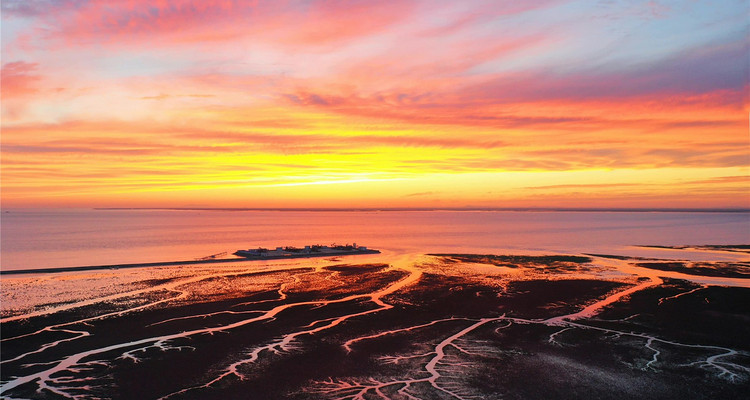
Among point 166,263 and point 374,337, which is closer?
point 374,337

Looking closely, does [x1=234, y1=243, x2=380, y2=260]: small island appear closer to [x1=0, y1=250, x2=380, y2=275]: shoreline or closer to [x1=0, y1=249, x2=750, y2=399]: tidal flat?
[x1=0, y1=250, x2=380, y2=275]: shoreline

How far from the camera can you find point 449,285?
41125mm

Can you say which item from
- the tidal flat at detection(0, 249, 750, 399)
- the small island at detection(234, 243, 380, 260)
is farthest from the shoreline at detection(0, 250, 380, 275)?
the tidal flat at detection(0, 249, 750, 399)

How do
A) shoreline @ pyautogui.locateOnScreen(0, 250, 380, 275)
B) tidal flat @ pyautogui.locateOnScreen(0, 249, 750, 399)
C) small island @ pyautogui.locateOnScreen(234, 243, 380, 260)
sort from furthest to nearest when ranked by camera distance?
small island @ pyautogui.locateOnScreen(234, 243, 380, 260) → shoreline @ pyautogui.locateOnScreen(0, 250, 380, 275) → tidal flat @ pyautogui.locateOnScreen(0, 249, 750, 399)

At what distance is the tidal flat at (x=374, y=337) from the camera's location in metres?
18.6

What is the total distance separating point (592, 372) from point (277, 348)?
14.0m

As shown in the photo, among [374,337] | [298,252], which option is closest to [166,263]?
[298,252]

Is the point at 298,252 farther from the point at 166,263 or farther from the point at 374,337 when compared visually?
the point at 374,337

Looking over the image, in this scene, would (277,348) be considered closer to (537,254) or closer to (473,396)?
(473,396)

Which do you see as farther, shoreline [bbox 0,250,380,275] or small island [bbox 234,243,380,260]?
small island [bbox 234,243,380,260]

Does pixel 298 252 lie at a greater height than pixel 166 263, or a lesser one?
greater

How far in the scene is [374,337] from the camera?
82.2ft

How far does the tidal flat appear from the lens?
Answer: 61.0ft

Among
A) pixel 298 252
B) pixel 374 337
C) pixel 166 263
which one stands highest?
pixel 298 252
